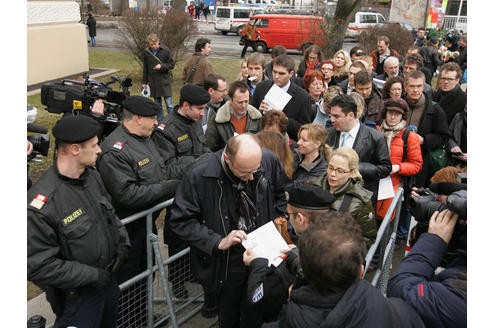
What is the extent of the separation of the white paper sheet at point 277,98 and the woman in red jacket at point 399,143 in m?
1.17

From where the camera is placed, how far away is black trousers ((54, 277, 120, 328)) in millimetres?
2697

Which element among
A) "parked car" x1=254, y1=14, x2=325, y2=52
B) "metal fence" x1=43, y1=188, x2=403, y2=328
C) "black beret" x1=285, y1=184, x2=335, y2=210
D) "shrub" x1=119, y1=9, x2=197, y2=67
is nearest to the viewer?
"black beret" x1=285, y1=184, x2=335, y2=210

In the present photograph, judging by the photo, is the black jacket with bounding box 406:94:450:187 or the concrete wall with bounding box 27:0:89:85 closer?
the black jacket with bounding box 406:94:450:187

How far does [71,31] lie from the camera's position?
12828mm

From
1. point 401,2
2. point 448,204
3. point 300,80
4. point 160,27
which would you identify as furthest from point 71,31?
point 401,2

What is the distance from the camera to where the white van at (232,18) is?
3108cm

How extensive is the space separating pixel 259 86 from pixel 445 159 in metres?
2.42

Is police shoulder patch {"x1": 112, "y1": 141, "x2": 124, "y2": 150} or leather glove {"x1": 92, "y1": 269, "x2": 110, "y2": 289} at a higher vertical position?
police shoulder patch {"x1": 112, "y1": 141, "x2": 124, "y2": 150}

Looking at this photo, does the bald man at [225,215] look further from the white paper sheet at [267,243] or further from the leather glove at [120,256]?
the leather glove at [120,256]

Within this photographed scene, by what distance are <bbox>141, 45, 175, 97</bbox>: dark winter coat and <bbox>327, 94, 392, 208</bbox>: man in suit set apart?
5.59 m

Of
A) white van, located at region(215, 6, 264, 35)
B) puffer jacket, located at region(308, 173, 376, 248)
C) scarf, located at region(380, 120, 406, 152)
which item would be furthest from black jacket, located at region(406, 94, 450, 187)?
white van, located at region(215, 6, 264, 35)

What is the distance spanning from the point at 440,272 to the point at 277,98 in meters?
3.30

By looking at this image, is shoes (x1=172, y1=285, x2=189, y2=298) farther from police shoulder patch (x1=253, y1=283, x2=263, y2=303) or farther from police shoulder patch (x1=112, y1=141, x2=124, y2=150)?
police shoulder patch (x1=253, y1=283, x2=263, y2=303)

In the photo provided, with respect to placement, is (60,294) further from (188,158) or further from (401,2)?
(401,2)
